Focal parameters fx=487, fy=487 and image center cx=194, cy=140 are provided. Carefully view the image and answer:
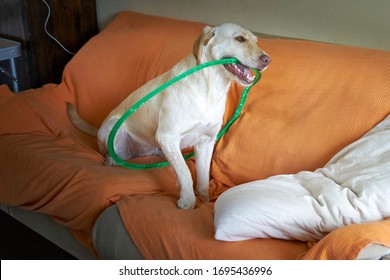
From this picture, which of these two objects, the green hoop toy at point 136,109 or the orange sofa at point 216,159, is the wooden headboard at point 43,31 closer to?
the orange sofa at point 216,159

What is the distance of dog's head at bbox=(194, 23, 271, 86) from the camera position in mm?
1919

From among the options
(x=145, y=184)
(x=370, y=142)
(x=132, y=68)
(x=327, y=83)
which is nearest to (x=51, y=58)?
(x=132, y=68)

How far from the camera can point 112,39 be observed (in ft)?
10.4

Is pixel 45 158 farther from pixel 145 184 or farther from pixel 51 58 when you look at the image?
pixel 51 58

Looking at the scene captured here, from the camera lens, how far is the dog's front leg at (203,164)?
2227mm

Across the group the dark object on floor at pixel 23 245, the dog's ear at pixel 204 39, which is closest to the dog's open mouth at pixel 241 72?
the dog's ear at pixel 204 39

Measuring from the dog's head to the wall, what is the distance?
27.6 inches

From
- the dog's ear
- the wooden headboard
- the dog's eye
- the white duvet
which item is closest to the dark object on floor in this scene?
the white duvet

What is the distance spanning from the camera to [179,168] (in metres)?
2.05

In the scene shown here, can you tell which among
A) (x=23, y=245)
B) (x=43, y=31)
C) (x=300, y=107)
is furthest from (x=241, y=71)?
(x=43, y=31)

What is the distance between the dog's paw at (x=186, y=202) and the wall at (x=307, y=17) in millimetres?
1151

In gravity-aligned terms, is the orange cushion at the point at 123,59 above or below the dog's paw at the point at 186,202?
above

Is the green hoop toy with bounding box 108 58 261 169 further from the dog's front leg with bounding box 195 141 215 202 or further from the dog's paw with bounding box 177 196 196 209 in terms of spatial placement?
the dog's paw with bounding box 177 196 196 209
